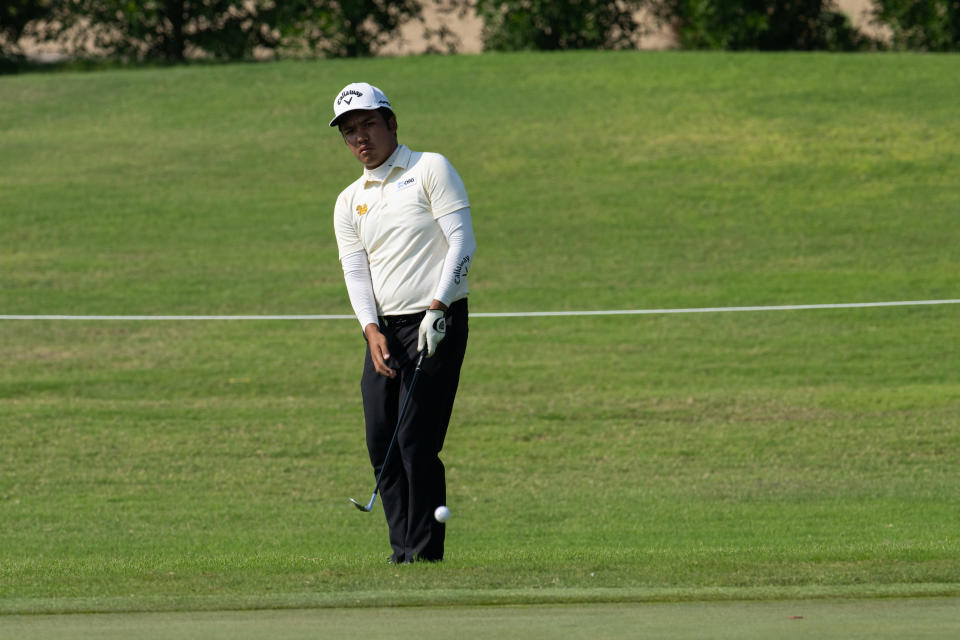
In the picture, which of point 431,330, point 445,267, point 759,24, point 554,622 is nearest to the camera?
point 554,622

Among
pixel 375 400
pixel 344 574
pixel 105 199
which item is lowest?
pixel 344 574

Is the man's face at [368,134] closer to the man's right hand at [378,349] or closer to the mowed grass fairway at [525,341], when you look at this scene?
the man's right hand at [378,349]

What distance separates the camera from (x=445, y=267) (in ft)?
17.9

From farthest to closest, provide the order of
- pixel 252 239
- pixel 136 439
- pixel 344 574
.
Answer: pixel 252 239 < pixel 136 439 < pixel 344 574

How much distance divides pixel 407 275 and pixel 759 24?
68.0ft

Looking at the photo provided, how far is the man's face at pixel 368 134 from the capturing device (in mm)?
5574

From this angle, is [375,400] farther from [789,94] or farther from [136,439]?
[789,94]

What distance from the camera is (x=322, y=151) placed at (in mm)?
21656

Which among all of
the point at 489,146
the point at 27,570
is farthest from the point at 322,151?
the point at 27,570

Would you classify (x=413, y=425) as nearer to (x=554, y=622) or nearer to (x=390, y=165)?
(x=390, y=165)

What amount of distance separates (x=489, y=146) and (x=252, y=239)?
5042 millimetres

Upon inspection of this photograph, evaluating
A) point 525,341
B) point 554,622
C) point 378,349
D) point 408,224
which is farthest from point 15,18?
point 554,622

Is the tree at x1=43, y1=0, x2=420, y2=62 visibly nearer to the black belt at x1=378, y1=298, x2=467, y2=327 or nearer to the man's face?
the man's face

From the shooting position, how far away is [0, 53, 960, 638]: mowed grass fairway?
617cm
